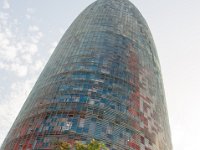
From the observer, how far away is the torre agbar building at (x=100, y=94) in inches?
1575

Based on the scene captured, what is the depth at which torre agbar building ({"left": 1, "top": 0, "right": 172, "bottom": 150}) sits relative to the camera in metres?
40.0

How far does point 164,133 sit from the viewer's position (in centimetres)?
5134

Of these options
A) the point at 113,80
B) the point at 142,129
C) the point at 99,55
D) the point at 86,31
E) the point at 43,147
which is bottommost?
the point at 43,147

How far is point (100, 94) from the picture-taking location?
44.5 m

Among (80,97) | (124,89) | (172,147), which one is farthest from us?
(172,147)

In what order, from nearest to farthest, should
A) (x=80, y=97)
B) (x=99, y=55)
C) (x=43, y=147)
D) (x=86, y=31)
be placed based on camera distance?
1. (x=43, y=147)
2. (x=80, y=97)
3. (x=99, y=55)
4. (x=86, y=31)

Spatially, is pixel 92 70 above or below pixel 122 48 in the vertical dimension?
below

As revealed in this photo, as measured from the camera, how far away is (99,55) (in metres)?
51.2

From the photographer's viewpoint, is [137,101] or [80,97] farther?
[137,101]

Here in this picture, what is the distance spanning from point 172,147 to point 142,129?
13.5 m

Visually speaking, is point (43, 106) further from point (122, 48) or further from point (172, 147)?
point (172, 147)

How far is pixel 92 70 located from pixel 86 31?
1289 centimetres

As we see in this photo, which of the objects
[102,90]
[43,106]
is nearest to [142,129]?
[102,90]

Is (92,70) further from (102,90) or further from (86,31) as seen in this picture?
(86,31)
